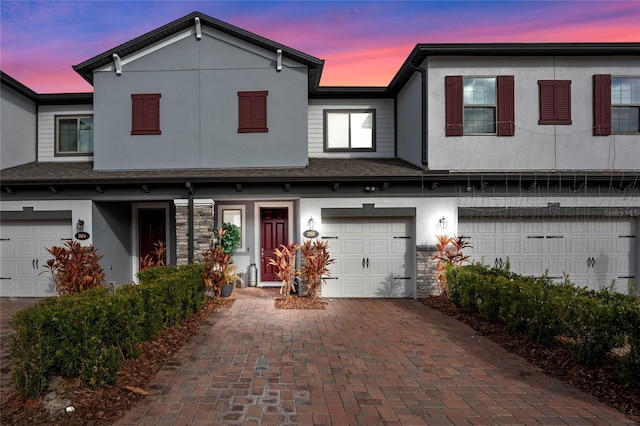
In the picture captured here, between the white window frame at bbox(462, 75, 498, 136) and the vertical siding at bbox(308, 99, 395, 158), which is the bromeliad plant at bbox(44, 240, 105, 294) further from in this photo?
the white window frame at bbox(462, 75, 498, 136)

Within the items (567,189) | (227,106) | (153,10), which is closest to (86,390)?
(227,106)

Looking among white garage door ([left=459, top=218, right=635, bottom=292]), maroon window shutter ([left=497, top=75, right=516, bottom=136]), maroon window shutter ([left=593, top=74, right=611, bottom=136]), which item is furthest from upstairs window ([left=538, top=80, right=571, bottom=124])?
white garage door ([left=459, top=218, right=635, bottom=292])

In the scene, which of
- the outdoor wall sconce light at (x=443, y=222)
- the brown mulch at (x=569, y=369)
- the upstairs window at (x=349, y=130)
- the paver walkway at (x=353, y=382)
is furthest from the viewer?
the upstairs window at (x=349, y=130)

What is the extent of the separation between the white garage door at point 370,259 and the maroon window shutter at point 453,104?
2844 mm

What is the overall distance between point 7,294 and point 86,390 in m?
9.16

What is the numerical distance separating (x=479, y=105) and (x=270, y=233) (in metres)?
7.49

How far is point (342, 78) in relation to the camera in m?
12.9

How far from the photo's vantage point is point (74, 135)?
12352mm

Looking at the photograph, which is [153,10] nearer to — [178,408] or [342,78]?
[342,78]

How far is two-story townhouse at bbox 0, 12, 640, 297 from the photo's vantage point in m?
9.77

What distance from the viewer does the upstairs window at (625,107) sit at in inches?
387

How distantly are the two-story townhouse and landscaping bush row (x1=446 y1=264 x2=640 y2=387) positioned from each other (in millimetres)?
2653

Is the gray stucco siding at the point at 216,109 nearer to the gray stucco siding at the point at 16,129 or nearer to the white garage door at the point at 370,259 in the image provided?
the white garage door at the point at 370,259

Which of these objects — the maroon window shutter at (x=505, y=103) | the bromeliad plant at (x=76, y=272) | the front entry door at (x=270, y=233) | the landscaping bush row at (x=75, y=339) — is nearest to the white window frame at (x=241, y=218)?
the front entry door at (x=270, y=233)
